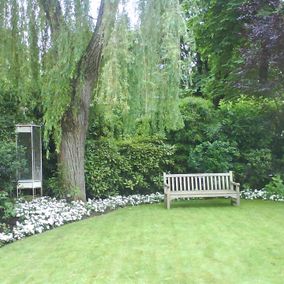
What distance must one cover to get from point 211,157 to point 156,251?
511 centimetres

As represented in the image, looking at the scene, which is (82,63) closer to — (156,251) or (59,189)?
(59,189)

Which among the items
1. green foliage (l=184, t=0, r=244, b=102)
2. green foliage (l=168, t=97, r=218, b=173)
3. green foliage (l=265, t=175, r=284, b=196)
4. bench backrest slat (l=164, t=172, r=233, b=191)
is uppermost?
green foliage (l=184, t=0, r=244, b=102)

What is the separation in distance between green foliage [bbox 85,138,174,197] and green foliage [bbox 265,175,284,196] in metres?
2.53

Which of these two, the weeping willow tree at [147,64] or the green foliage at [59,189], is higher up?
the weeping willow tree at [147,64]

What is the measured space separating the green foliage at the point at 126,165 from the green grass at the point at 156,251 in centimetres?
211

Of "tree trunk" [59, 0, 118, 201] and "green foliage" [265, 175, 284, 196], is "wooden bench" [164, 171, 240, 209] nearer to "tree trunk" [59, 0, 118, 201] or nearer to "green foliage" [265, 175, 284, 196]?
"green foliage" [265, 175, 284, 196]

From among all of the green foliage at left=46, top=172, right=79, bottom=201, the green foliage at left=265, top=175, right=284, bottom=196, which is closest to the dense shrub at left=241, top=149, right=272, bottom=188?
the green foliage at left=265, top=175, right=284, bottom=196

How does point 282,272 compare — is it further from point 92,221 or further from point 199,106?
point 199,106

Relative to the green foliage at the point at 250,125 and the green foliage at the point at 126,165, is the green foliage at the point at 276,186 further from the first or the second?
the green foliage at the point at 126,165

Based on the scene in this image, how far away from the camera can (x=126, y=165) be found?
9.23 m

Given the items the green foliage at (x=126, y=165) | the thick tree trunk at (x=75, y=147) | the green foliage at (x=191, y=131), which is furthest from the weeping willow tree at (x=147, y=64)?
the green foliage at (x=191, y=131)

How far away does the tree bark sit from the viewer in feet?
24.5

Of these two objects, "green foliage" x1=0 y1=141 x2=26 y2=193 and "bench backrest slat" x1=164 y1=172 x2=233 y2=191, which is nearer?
"green foliage" x1=0 y1=141 x2=26 y2=193

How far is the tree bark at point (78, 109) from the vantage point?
7.46m
